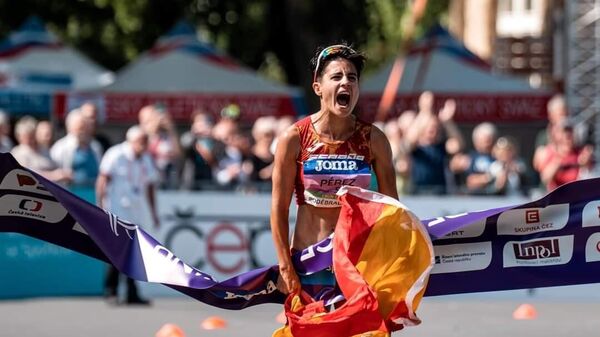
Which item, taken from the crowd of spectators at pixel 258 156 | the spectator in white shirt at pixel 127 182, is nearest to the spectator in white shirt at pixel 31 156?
the crowd of spectators at pixel 258 156

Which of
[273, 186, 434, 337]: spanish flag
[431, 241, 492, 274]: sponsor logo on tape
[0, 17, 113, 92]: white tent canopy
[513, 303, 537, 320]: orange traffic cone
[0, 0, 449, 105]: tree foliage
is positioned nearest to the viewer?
[273, 186, 434, 337]: spanish flag

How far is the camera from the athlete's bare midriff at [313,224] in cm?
839

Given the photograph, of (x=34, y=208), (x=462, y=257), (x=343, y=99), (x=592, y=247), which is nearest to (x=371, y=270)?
(x=343, y=99)

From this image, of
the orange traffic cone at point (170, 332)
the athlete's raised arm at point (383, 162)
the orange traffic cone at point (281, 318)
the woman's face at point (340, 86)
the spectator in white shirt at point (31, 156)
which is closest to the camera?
the woman's face at point (340, 86)

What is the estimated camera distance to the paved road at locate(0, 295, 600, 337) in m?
13.4

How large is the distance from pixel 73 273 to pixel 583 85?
42.7ft

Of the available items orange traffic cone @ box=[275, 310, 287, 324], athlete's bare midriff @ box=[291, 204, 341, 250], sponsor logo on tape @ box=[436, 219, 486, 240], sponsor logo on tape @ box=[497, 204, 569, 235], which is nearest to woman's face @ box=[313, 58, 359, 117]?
athlete's bare midriff @ box=[291, 204, 341, 250]

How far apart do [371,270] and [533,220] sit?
5.10 feet

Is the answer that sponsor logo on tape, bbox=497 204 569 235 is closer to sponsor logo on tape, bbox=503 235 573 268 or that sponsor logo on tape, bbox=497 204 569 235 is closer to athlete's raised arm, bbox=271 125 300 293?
sponsor logo on tape, bbox=503 235 573 268

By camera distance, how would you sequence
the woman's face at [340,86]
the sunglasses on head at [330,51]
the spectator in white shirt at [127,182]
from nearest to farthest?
the woman's face at [340,86] → the sunglasses on head at [330,51] → the spectator in white shirt at [127,182]

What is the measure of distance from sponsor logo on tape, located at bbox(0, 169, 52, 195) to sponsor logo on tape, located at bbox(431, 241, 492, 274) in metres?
2.33

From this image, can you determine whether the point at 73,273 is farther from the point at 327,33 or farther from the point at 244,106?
the point at 327,33

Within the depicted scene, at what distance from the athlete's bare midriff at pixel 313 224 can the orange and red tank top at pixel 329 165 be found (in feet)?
0.32

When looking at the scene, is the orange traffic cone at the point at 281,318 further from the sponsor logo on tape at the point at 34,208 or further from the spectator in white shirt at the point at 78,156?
the sponsor logo on tape at the point at 34,208
